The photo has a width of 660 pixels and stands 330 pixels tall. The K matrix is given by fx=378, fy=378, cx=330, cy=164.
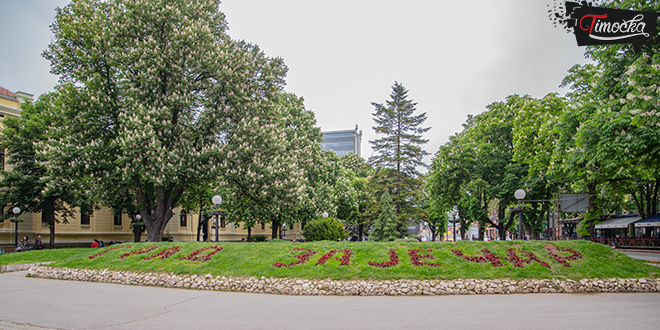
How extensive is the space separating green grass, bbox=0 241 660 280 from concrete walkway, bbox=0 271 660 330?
3.68ft

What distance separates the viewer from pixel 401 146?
32.0 metres

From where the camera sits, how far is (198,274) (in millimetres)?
13562

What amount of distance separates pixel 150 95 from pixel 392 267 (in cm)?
1478

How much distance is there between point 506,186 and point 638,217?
25.1 metres

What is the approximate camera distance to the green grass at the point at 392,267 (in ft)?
40.8

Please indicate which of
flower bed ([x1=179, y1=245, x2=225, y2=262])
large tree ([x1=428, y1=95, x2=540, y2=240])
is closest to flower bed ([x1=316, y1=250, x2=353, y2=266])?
flower bed ([x1=179, y1=245, x2=225, y2=262])

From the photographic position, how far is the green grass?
1245cm

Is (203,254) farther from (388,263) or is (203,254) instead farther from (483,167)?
(483,167)

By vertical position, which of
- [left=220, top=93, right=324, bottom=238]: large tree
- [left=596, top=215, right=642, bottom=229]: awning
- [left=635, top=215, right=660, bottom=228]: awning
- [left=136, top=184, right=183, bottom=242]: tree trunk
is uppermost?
[left=220, top=93, right=324, bottom=238]: large tree

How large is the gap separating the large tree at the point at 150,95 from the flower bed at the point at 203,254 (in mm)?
4217

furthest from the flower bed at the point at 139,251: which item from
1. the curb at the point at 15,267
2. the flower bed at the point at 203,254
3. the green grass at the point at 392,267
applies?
the curb at the point at 15,267

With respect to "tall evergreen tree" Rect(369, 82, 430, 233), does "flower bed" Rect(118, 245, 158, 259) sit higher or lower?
lower

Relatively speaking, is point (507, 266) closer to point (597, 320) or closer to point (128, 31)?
point (597, 320)

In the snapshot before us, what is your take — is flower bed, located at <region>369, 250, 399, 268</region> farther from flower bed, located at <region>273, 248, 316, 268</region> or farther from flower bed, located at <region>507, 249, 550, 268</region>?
flower bed, located at <region>507, 249, 550, 268</region>
